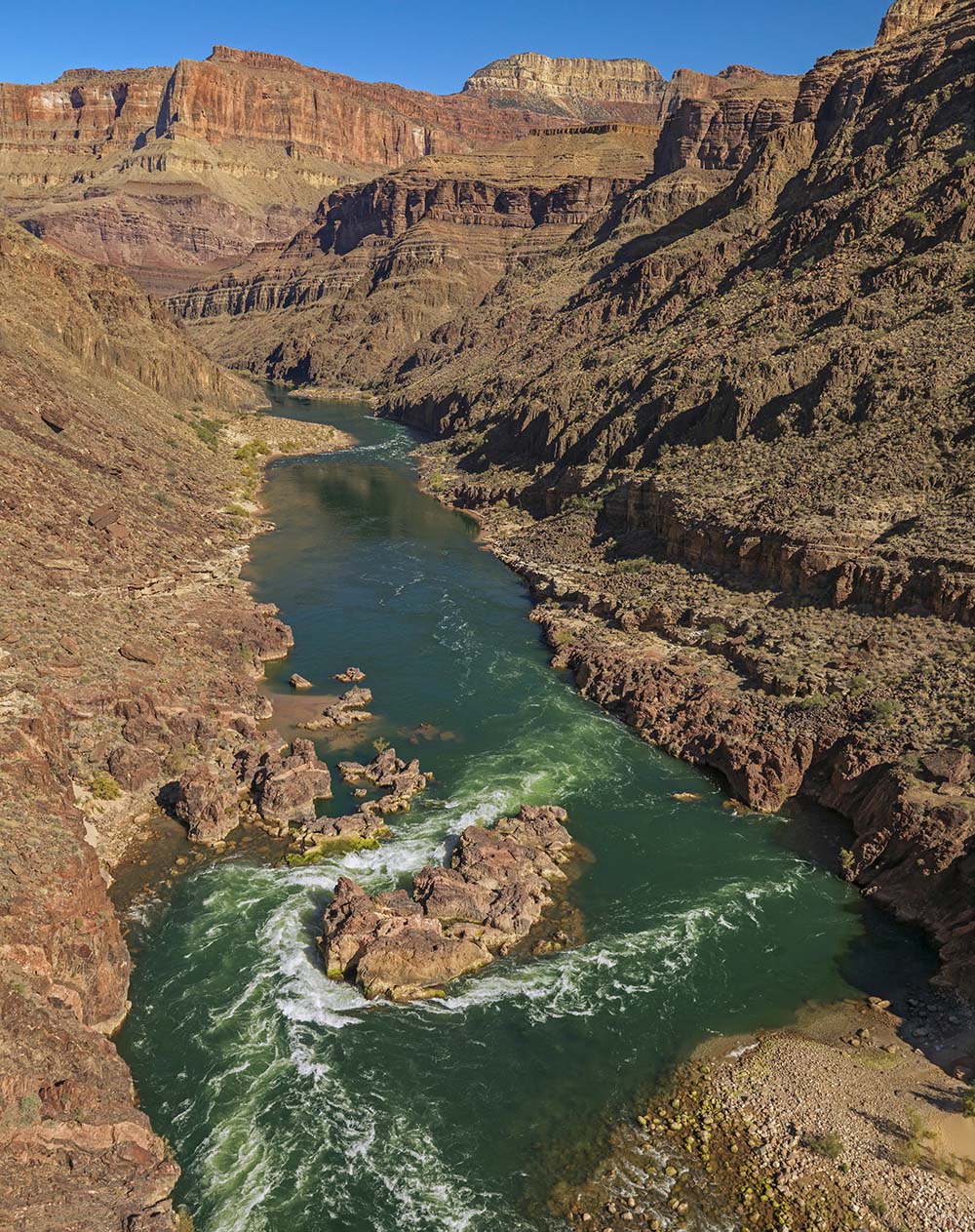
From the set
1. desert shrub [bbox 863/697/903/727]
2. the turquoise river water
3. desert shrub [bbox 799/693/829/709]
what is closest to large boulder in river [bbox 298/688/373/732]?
the turquoise river water

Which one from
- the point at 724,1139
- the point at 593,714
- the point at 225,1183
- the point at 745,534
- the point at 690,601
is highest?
the point at 745,534

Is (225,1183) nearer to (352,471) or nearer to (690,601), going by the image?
(690,601)

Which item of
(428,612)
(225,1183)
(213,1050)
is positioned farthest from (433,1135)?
(428,612)

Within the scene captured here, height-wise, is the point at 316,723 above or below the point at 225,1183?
above

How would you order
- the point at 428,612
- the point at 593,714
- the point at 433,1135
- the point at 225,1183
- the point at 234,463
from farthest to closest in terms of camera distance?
1. the point at 234,463
2. the point at 428,612
3. the point at 593,714
4. the point at 433,1135
5. the point at 225,1183

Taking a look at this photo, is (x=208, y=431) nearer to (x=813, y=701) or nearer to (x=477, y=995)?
(x=813, y=701)

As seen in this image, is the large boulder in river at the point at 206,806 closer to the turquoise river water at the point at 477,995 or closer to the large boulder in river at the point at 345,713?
A: the turquoise river water at the point at 477,995

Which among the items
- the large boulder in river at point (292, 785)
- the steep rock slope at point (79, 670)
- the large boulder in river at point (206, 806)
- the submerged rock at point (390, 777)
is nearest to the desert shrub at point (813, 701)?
the submerged rock at point (390, 777)
